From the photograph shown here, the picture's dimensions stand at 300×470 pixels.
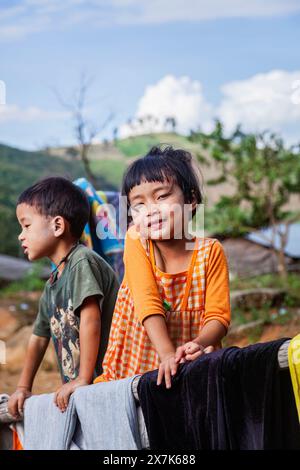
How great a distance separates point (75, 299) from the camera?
7.79 ft

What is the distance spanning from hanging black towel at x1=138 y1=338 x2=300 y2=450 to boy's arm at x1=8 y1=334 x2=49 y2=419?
2.62 ft

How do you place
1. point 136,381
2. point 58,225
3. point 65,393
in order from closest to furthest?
1. point 136,381
2. point 65,393
3. point 58,225

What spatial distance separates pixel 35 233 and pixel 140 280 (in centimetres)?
49

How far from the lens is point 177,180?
85.8 inches

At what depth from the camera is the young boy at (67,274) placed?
2.38 m

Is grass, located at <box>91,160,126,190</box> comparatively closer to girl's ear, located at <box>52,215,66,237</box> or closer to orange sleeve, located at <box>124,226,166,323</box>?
girl's ear, located at <box>52,215,66,237</box>

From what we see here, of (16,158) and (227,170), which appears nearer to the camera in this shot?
(227,170)

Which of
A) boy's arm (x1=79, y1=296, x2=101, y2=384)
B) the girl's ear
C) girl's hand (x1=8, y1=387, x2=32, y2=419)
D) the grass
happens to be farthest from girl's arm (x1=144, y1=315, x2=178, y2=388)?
the grass

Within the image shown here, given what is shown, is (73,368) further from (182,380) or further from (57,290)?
(182,380)

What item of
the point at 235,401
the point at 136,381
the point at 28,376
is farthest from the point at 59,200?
the point at 235,401

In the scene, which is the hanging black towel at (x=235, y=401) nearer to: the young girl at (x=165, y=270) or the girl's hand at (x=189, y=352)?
the girl's hand at (x=189, y=352)

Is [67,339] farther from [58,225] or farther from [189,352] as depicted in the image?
[189,352]

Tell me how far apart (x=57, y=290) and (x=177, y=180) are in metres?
0.58
